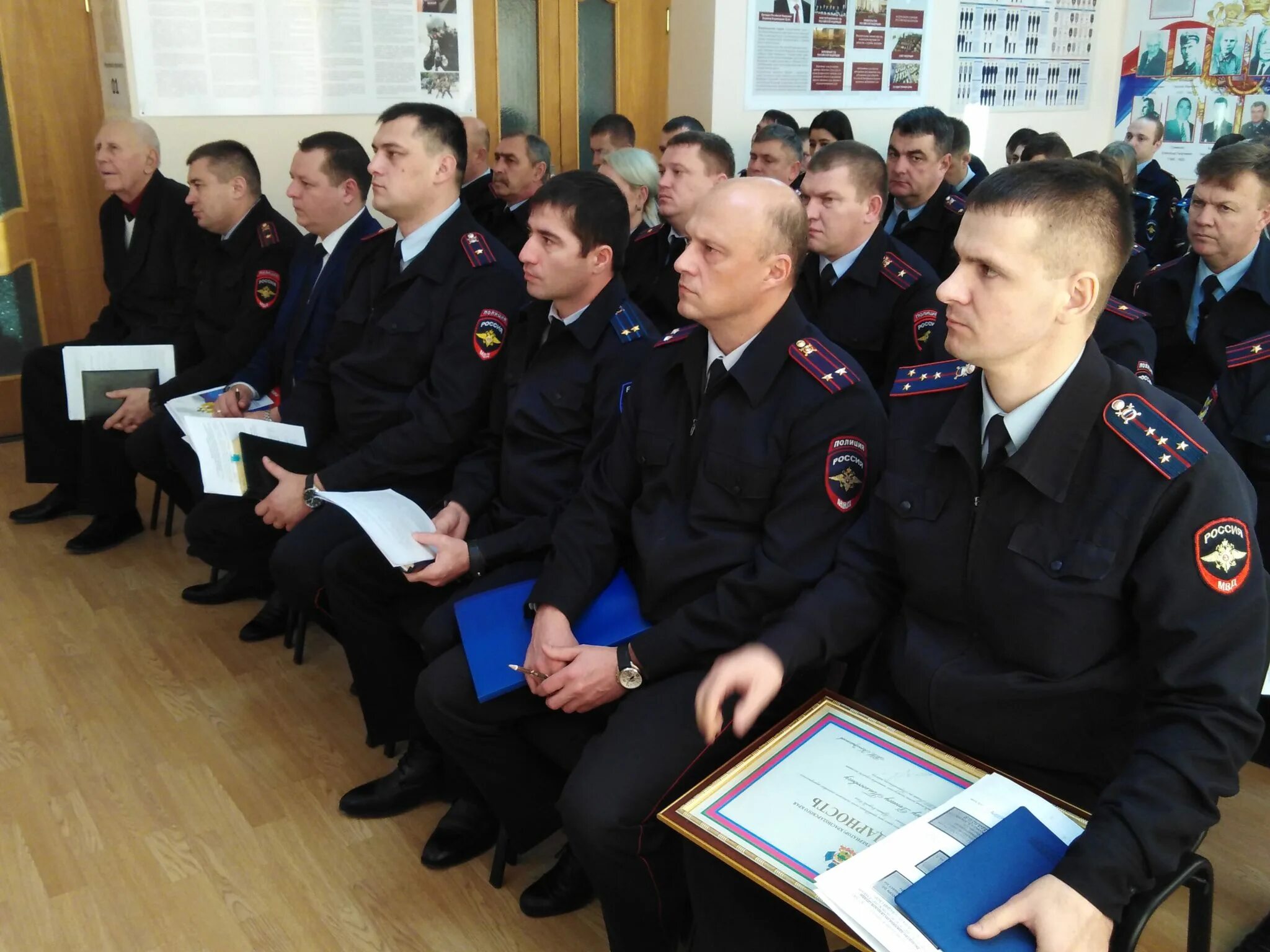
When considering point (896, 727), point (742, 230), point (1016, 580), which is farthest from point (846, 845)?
point (742, 230)

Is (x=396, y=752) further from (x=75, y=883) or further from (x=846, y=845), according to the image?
(x=846, y=845)

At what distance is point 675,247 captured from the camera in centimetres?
355

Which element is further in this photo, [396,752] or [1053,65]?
[1053,65]

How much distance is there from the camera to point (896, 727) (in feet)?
4.24

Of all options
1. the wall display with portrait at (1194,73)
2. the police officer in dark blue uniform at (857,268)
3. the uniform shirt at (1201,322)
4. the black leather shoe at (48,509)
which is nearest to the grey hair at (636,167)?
the police officer in dark blue uniform at (857,268)

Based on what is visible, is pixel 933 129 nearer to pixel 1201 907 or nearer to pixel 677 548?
pixel 677 548

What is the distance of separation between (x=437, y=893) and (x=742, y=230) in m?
1.36

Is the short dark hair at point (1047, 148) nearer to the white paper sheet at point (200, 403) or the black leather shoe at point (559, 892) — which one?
the white paper sheet at point (200, 403)

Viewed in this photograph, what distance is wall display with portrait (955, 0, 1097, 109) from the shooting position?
21.5ft

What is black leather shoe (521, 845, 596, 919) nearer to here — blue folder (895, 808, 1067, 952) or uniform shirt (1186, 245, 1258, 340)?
blue folder (895, 808, 1067, 952)

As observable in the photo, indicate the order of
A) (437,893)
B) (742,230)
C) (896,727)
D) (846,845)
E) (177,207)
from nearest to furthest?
1. (846,845)
2. (896,727)
3. (742,230)
4. (437,893)
5. (177,207)

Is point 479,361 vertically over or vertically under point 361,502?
over

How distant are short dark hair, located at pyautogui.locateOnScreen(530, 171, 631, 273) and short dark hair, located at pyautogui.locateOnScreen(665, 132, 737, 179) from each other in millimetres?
1196

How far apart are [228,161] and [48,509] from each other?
1.44 m
